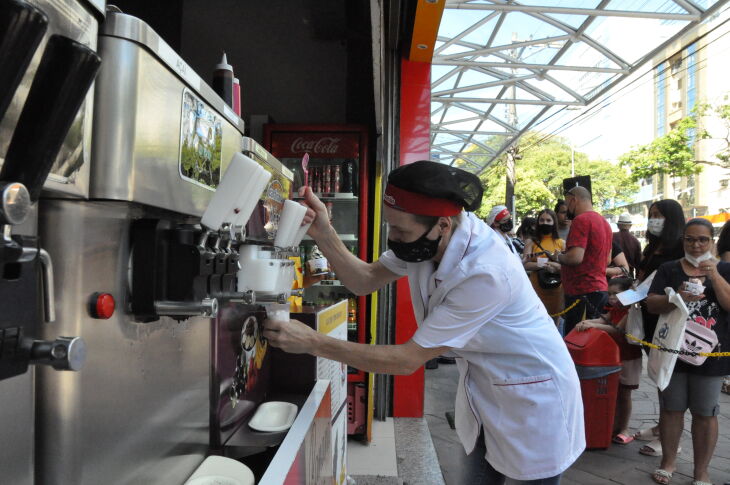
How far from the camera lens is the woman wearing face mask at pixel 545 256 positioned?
5.69 m

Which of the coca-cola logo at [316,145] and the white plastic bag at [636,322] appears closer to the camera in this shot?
the coca-cola logo at [316,145]

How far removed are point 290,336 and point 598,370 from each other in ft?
10.2

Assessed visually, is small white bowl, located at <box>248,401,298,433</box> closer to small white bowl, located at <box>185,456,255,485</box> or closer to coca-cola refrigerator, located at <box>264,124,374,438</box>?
small white bowl, located at <box>185,456,255,485</box>

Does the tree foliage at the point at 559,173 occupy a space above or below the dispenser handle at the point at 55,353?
above

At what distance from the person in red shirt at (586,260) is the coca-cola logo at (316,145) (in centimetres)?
240

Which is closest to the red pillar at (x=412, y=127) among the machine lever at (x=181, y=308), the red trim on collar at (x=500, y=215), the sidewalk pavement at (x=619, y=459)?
the sidewalk pavement at (x=619, y=459)

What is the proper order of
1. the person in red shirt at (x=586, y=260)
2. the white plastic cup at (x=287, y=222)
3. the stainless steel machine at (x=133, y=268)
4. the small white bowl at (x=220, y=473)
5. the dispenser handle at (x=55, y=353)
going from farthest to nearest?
the person in red shirt at (x=586, y=260), the white plastic cup at (x=287, y=222), the small white bowl at (x=220, y=473), the stainless steel machine at (x=133, y=268), the dispenser handle at (x=55, y=353)

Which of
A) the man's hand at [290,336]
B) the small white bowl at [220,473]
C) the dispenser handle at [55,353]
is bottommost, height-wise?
the small white bowl at [220,473]

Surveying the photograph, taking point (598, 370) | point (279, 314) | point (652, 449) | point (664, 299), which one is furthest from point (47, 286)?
point (652, 449)

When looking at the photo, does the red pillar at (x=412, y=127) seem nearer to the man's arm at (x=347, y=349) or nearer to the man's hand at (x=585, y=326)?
the man's hand at (x=585, y=326)

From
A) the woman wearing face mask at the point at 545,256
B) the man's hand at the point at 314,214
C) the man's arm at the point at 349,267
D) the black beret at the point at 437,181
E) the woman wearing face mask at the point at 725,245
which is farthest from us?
the woman wearing face mask at the point at 545,256

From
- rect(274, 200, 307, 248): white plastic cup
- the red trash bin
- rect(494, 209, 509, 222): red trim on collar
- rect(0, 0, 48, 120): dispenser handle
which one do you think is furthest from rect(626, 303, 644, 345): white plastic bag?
rect(0, 0, 48, 120): dispenser handle

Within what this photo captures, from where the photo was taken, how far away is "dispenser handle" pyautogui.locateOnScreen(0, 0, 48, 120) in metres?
0.50

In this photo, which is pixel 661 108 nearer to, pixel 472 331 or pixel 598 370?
pixel 598 370
